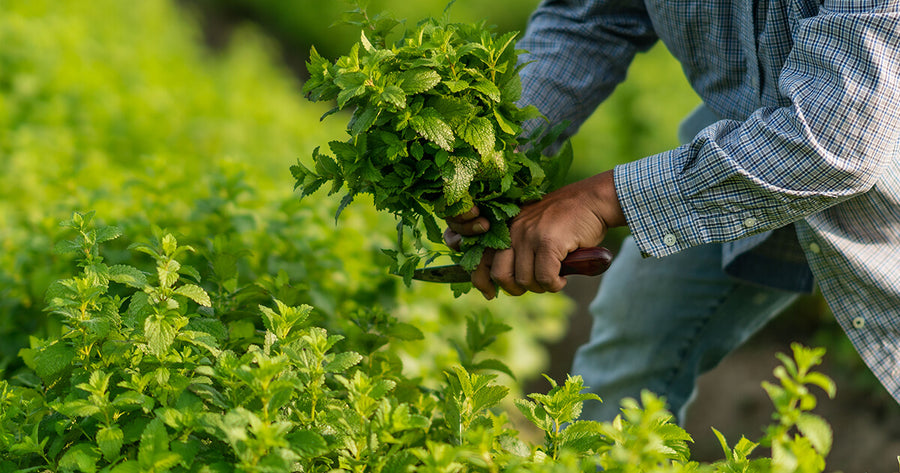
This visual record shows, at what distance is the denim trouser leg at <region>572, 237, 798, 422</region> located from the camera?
242 cm

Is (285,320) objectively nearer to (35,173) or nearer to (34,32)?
(35,173)

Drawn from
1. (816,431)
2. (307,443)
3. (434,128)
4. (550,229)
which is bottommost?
(816,431)

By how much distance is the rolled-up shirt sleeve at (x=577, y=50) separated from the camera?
83.9 inches

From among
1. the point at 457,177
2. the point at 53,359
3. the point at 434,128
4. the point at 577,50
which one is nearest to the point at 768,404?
the point at 577,50

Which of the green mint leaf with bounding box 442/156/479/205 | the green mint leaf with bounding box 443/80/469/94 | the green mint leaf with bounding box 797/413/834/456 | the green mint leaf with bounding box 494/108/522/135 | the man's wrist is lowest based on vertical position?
the green mint leaf with bounding box 797/413/834/456

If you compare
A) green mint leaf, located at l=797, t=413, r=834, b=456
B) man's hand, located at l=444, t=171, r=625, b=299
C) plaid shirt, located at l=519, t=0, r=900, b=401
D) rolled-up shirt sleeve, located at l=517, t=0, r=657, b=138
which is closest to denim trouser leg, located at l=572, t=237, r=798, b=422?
plaid shirt, located at l=519, t=0, r=900, b=401

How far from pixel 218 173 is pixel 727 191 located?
6.18 feet

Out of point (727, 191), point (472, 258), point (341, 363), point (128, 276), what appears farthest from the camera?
point (472, 258)

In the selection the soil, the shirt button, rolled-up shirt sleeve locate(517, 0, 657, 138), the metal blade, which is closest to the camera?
the shirt button

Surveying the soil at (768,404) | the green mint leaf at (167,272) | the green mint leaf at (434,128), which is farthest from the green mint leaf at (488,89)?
the soil at (768,404)

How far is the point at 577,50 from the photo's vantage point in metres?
2.18

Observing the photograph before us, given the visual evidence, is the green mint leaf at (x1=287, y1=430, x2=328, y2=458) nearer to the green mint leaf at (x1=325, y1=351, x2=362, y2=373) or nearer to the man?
the green mint leaf at (x1=325, y1=351, x2=362, y2=373)

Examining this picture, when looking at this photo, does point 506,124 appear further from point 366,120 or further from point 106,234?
point 106,234

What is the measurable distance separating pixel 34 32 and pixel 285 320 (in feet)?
13.8
